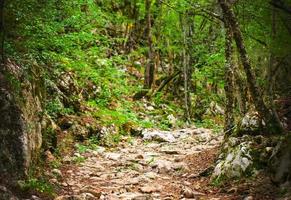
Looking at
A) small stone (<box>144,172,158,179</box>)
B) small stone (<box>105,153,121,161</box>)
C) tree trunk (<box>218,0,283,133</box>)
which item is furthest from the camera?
small stone (<box>105,153,121,161</box>)

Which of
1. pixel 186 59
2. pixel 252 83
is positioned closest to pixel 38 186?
pixel 252 83

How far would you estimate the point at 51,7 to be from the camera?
7.02 m

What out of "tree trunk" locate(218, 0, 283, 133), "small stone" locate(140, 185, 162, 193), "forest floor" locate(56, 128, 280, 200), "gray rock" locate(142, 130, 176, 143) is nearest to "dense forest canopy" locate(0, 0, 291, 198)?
"tree trunk" locate(218, 0, 283, 133)

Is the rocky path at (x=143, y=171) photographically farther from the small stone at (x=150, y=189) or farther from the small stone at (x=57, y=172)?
the small stone at (x=57, y=172)

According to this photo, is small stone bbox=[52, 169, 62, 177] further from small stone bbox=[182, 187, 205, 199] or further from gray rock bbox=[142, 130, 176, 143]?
gray rock bbox=[142, 130, 176, 143]

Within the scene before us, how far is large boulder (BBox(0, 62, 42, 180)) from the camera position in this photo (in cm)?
591

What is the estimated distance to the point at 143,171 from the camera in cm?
958

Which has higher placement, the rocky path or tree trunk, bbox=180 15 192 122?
tree trunk, bbox=180 15 192 122

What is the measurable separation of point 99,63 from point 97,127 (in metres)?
3.77

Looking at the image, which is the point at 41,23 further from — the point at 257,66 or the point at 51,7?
the point at 257,66

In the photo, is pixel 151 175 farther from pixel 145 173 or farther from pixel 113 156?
→ pixel 113 156

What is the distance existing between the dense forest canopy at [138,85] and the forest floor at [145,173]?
1.49ft

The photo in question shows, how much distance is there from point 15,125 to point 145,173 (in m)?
3.84

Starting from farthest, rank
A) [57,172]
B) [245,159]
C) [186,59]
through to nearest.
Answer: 1. [186,59]
2. [57,172]
3. [245,159]
